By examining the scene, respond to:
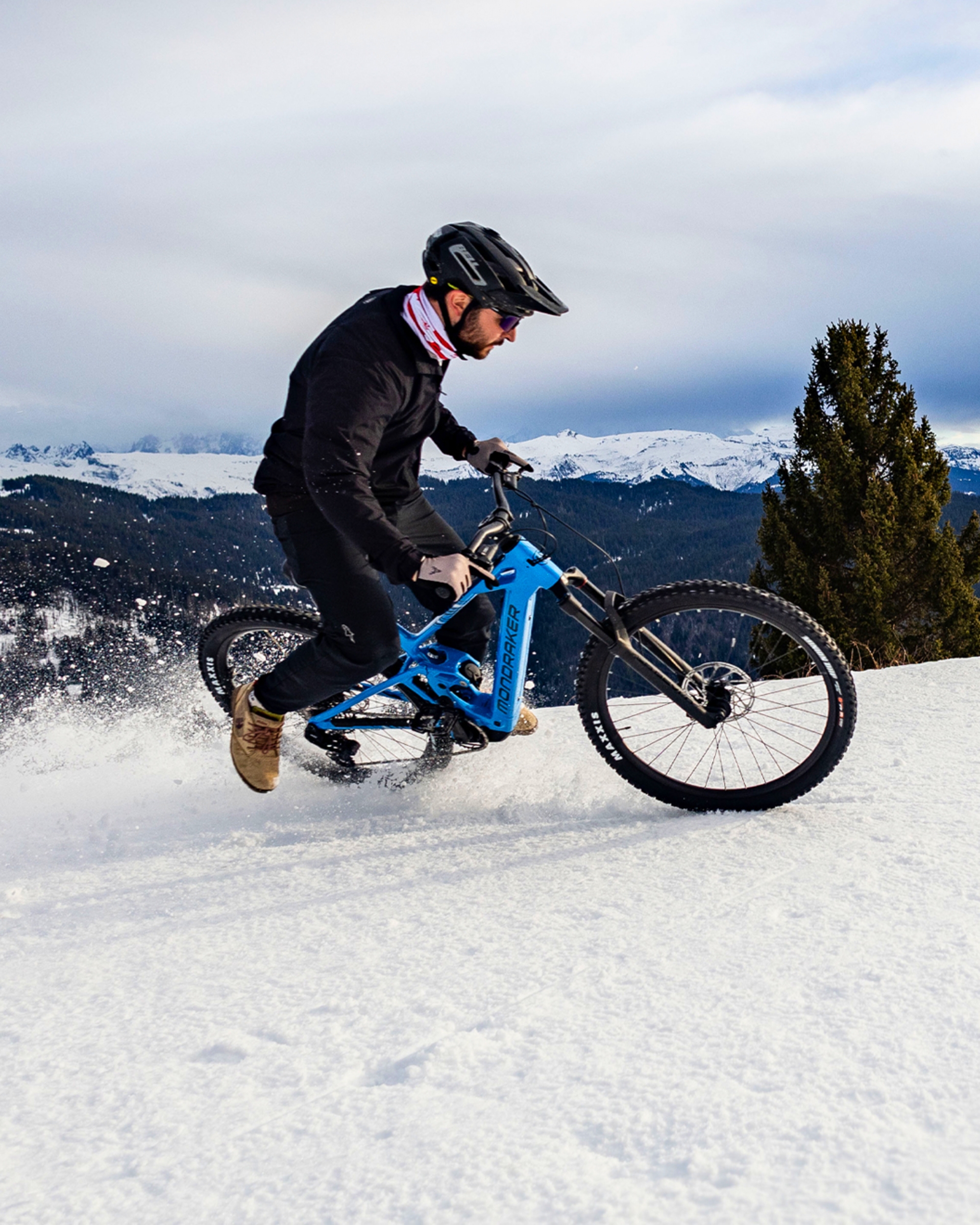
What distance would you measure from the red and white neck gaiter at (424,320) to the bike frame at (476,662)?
903mm

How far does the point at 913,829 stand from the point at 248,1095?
231 centimetres

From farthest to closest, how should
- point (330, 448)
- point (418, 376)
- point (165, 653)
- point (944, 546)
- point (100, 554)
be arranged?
point (100, 554) < point (944, 546) < point (165, 653) < point (418, 376) < point (330, 448)

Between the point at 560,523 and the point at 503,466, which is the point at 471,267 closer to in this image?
the point at 503,466

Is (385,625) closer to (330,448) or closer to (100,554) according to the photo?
(330,448)

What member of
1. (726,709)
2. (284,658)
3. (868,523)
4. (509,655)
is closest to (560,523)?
(509,655)

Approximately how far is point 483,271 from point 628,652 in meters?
1.67

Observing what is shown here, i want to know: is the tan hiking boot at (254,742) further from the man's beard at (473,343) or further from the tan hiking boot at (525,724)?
the man's beard at (473,343)

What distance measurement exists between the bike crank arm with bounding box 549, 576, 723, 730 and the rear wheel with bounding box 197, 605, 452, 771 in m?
0.89

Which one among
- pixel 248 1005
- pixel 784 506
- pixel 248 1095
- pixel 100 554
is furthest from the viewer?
pixel 100 554

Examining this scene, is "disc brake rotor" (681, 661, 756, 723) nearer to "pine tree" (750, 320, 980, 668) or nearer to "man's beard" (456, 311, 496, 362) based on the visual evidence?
"man's beard" (456, 311, 496, 362)

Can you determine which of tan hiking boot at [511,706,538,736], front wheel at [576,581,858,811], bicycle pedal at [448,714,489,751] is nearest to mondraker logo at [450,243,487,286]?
front wheel at [576,581,858,811]

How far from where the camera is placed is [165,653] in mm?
5816

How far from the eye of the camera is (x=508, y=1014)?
6.01 feet

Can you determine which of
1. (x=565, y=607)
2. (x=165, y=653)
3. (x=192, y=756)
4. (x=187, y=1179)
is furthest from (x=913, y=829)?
(x=165, y=653)
